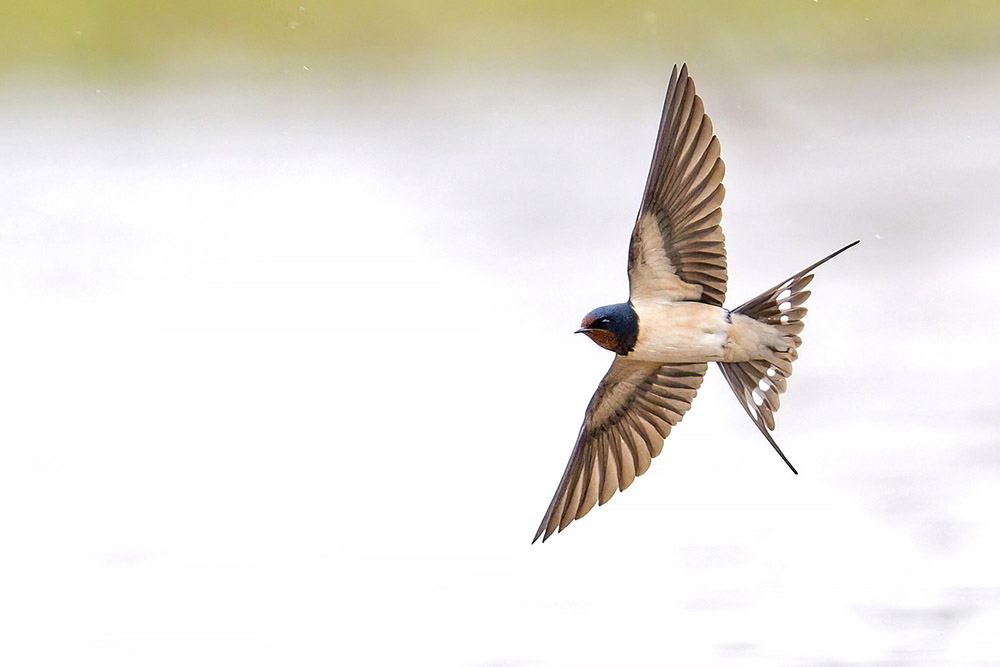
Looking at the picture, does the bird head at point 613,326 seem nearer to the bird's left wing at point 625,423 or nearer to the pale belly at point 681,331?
the pale belly at point 681,331

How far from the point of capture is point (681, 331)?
2707mm

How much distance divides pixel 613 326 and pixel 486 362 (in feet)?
6.05

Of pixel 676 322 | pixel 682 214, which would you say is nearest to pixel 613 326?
pixel 676 322

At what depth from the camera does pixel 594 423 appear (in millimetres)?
2912

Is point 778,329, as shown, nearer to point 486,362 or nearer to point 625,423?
point 625,423

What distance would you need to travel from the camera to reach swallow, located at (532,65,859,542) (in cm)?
272

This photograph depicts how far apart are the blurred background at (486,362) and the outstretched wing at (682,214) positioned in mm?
115

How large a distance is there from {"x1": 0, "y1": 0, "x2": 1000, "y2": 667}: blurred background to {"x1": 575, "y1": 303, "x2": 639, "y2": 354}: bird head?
15.0 inches

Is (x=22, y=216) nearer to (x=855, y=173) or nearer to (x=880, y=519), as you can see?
(x=855, y=173)

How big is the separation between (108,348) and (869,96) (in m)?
4.11

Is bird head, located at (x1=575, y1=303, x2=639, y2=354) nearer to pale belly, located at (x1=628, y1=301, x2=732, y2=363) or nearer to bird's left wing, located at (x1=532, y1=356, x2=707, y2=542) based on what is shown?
pale belly, located at (x1=628, y1=301, x2=732, y2=363)

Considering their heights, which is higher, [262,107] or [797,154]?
[262,107]

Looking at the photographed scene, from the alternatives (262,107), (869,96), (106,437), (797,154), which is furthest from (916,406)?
(262,107)

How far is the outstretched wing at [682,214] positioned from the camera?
9.00ft
